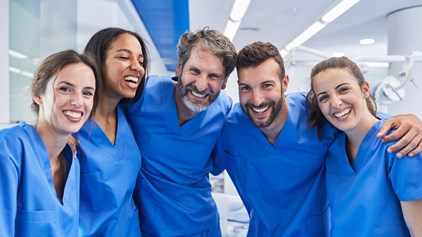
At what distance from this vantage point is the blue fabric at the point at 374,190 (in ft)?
3.31

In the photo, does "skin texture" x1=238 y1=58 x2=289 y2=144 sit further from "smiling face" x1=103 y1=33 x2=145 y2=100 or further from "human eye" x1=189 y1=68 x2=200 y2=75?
"smiling face" x1=103 y1=33 x2=145 y2=100

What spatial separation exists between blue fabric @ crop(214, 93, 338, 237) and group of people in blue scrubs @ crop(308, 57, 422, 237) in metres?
0.11

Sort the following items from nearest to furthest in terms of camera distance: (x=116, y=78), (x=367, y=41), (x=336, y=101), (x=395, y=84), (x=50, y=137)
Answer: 1. (x=50, y=137)
2. (x=336, y=101)
3. (x=116, y=78)
4. (x=395, y=84)
5. (x=367, y=41)

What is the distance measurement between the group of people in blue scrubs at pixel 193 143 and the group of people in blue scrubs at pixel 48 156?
11cm

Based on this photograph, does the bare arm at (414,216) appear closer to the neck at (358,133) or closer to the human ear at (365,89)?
the neck at (358,133)

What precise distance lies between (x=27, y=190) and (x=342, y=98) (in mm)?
928

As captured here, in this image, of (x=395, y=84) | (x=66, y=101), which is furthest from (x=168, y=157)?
(x=395, y=84)

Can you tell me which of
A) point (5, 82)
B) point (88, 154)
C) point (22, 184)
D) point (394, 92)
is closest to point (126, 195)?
point (88, 154)

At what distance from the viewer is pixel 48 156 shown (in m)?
0.99

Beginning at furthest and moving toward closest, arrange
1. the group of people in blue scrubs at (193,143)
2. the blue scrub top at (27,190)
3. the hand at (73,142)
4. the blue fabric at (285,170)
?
the blue fabric at (285,170), the group of people in blue scrubs at (193,143), the hand at (73,142), the blue scrub top at (27,190)

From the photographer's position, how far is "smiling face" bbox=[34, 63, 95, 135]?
0.98 meters

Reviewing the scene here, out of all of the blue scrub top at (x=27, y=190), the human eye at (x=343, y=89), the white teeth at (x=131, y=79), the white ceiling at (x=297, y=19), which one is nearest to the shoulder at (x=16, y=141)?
the blue scrub top at (x=27, y=190)

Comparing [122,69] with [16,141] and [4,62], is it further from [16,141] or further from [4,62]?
[4,62]

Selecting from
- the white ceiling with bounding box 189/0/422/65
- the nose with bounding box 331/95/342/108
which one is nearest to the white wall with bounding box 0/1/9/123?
the nose with bounding box 331/95/342/108
